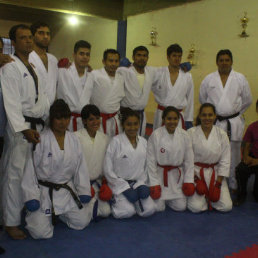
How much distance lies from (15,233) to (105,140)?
4.33 ft

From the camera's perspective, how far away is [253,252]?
2.72 meters

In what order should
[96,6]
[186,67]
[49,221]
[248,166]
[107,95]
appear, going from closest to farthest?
1. [49,221]
2. [107,95]
3. [248,166]
4. [186,67]
5. [96,6]

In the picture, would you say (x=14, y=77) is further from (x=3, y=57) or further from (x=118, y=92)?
(x=118, y=92)

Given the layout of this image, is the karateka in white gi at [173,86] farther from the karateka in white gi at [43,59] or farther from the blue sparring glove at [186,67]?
the karateka in white gi at [43,59]

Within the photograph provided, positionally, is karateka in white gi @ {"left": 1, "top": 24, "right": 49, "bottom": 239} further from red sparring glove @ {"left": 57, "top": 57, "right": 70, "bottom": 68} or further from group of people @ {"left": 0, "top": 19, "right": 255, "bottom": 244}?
red sparring glove @ {"left": 57, "top": 57, "right": 70, "bottom": 68}

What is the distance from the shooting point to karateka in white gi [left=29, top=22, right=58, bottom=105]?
3.32 meters

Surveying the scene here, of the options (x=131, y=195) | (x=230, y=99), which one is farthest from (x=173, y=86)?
(x=131, y=195)

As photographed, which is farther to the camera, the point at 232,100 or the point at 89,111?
the point at 232,100

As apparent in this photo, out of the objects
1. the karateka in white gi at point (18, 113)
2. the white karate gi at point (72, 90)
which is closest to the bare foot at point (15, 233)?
the karateka in white gi at point (18, 113)

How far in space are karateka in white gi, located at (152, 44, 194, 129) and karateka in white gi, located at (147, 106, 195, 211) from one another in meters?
0.66

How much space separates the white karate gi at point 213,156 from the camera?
3.65 meters

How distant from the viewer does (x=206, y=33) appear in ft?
24.1

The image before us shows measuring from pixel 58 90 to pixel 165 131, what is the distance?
1311mm

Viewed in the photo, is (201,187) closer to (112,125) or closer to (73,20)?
(112,125)
